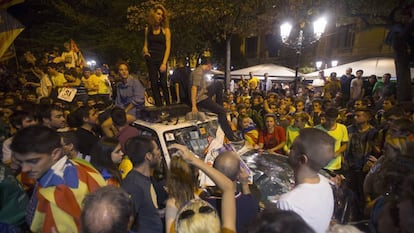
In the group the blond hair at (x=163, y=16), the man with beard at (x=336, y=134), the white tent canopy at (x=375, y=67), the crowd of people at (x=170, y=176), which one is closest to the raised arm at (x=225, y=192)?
the crowd of people at (x=170, y=176)

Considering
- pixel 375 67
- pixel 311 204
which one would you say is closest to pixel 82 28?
pixel 375 67

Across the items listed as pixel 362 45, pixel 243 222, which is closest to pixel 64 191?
pixel 243 222

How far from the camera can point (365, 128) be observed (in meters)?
4.77

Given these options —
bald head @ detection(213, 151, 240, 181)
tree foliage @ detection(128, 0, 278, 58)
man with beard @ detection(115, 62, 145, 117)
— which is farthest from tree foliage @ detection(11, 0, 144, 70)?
bald head @ detection(213, 151, 240, 181)

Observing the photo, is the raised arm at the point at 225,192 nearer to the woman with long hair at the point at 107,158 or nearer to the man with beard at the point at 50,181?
the man with beard at the point at 50,181

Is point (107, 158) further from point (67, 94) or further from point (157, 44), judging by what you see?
point (67, 94)

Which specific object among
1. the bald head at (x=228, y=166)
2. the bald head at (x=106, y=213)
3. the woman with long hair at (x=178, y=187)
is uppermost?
the bald head at (x=228, y=166)

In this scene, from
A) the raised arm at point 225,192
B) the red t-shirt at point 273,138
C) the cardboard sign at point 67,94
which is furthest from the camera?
the cardboard sign at point 67,94

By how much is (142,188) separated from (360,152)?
3.59m

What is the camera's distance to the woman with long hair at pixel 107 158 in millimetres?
2945

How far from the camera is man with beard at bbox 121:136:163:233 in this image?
2523mm

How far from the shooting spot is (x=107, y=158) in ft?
9.97

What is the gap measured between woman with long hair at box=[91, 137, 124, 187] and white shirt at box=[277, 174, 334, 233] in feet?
5.53

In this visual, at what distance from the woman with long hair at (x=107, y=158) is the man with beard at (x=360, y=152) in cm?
341
